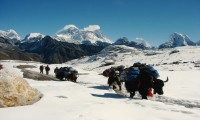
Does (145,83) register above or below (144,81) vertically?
below

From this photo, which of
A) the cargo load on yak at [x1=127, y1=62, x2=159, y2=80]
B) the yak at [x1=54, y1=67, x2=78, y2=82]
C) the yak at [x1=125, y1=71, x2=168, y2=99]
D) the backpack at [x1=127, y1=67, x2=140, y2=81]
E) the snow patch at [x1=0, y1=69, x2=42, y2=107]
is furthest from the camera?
the yak at [x1=54, y1=67, x2=78, y2=82]

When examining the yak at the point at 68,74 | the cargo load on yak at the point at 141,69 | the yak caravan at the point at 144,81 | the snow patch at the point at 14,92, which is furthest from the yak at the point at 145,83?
the yak at the point at 68,74

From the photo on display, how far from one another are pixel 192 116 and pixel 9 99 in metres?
6.87

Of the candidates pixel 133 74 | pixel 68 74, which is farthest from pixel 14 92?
pixel 68 74

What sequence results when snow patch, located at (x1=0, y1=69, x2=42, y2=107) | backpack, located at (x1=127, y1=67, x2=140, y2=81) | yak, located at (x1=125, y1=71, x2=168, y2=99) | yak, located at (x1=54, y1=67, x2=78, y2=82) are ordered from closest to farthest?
1. snow patch, located at (x1=0, y1=69, x2=42, y2=107)
2. yak, located at (x1=125, y1=71, x2=168, y2=99)
3. backpack, located at (x1=127, y1=67, x2=140, y2=81)
4. yak, located at (x1=54, y1=67, x2=78, y2=82)

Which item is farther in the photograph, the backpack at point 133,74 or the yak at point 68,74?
the yak at point 68,74

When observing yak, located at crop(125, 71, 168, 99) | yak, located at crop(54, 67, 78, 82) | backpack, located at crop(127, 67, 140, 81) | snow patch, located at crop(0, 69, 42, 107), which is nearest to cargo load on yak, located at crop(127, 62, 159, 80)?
backpack, located at crop(127, 67, 140, 81)

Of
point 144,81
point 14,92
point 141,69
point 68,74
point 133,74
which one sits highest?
point 68,74

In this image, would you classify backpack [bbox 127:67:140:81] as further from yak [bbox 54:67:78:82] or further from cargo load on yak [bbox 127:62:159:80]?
yak [bbox 54:67:78:82]

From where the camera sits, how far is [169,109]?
1147 cm

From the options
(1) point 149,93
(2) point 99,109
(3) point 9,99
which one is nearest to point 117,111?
(2) point 99,109

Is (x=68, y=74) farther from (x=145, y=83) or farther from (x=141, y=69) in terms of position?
(x=145, y=83)

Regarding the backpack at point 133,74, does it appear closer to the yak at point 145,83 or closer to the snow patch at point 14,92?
the yak at point 145,83

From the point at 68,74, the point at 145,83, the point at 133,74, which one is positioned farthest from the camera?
the point at 68,74
